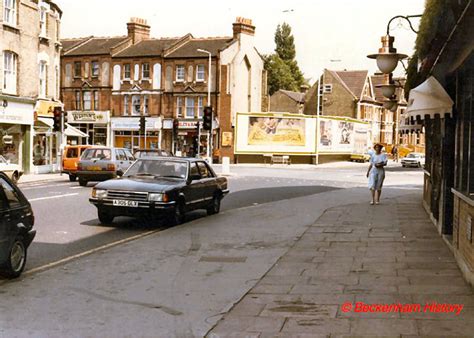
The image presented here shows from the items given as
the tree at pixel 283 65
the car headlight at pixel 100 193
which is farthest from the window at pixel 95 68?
the car headlight at pixel 100 193

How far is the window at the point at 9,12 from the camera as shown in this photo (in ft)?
104

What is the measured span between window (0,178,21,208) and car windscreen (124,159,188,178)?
6.11 metres

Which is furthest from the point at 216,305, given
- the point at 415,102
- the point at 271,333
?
the point at 415,102

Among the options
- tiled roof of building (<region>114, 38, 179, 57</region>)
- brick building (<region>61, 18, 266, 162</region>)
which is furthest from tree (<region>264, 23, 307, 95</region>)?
tiled roof of building (<region>114, 38, 179, 57</region>)

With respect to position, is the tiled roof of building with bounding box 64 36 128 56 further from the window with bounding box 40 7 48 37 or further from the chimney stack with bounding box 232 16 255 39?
the window with bounding box 40 7 48 37

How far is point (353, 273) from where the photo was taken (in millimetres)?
8531

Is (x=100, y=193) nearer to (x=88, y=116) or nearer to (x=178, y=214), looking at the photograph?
(x=178, y=214)

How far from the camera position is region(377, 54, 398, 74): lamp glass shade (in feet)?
40.4

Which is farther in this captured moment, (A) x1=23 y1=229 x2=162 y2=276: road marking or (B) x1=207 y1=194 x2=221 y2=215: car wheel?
(B) x1=207 y1=194 x2=221 y2=215: car wheel

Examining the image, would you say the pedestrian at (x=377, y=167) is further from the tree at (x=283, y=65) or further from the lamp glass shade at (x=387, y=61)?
the tree at (x=283, y=65)

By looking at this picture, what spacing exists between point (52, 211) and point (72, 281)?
28.0 feet

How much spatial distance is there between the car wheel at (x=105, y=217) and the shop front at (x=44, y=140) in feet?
71.1

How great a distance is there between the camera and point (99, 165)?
82.7ft

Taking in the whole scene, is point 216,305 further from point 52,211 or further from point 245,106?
point 245,106
